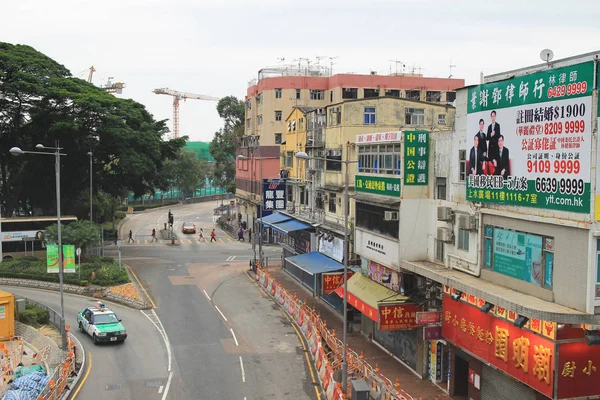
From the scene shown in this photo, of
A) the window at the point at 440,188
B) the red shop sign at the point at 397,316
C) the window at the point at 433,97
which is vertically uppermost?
the window at the point at 433,97

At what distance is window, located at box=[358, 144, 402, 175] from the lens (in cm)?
2692

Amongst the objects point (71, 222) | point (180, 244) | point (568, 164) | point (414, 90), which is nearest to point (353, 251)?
point (568, 164)

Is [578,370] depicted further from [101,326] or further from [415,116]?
[415,116]

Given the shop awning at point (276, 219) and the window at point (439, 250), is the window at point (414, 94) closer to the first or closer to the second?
the shop awning at point (276, 219)

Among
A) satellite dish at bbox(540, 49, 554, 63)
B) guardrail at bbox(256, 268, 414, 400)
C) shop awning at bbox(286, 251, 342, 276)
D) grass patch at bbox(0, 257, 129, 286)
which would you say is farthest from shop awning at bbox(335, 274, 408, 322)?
grass patch at bbox(0, 257, 129, 286)

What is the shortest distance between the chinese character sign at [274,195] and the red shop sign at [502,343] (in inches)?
1155

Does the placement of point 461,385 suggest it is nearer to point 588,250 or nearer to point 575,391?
point 575,391

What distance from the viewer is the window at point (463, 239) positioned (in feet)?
76.2

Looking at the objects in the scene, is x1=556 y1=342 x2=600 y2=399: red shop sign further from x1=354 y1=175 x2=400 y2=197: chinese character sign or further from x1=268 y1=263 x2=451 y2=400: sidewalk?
x1=354 y1=175 x2=400 y2=197: chinese character sign

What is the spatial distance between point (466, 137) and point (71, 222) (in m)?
36.7

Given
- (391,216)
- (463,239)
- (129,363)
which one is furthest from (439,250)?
(129,363)

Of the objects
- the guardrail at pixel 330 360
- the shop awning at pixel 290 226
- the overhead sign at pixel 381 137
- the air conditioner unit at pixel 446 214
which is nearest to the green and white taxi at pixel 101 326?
the guardrail at pixel 330 360

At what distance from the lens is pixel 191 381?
2541cm

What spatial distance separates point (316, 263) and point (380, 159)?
1108cm
